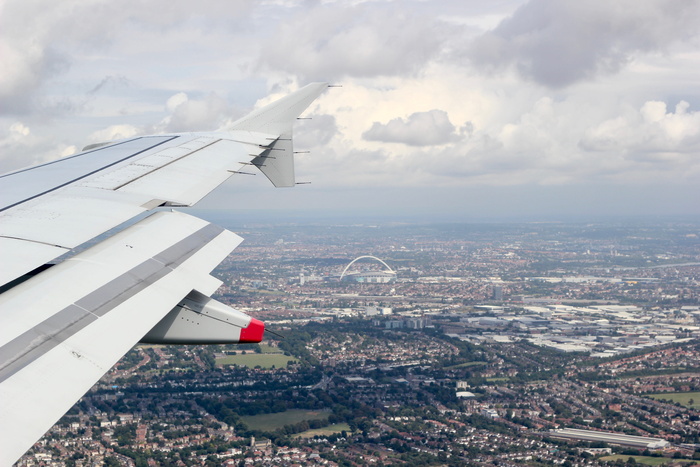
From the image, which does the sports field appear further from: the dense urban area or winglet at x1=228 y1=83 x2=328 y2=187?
winglet at x1=228 y1=83 x2=328 y2=187

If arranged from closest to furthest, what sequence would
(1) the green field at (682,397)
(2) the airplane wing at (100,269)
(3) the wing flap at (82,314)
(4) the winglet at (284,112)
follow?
1. (3) the wing flap at (82,314)
2. (2) the airplane wing at (100,269)
3. (4) the winglet at (284,112)
4. (1) the green field at (682,397)

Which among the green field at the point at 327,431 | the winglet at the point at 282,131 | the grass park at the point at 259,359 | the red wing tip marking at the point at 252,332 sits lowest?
the green field at the point at 327,431

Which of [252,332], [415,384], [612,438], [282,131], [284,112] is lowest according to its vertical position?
[612,438]

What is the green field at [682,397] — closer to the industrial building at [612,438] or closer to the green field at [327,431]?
the industrial building at [612,438]

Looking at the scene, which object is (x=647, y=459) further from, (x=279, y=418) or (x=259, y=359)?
(x=259, y=359)

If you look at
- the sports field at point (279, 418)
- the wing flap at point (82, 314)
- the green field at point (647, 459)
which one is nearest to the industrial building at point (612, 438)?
the green field at point (647, 459)

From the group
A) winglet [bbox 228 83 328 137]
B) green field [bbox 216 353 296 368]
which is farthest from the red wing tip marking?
green field [bbox 216 353 296 368]

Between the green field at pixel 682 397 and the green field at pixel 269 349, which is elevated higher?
the green field at pixel 269 349

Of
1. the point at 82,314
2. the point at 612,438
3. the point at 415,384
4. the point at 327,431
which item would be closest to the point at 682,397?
the point at 612,438
